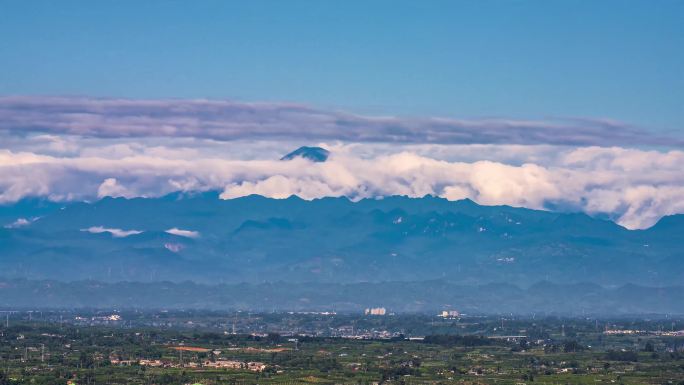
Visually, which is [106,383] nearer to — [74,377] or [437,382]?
[74,377]

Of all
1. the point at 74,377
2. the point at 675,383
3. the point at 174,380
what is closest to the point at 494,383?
the point at 675,383

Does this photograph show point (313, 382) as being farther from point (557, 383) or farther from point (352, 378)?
point (557, 383)

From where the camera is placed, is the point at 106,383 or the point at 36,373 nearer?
the point at 106,383

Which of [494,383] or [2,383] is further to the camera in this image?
[494,383]

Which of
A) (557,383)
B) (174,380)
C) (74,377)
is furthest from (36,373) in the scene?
(557,383)

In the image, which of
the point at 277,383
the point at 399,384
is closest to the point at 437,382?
the point at 399,384

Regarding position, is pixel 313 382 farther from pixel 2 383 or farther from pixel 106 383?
pixel 2 383

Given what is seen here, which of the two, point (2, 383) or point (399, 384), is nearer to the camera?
point (2, 383)
